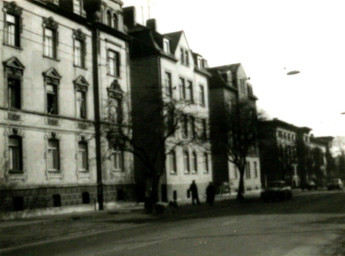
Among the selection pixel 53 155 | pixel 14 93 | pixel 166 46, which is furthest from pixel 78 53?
pixel 166 46

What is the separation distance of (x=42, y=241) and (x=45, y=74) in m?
15.4

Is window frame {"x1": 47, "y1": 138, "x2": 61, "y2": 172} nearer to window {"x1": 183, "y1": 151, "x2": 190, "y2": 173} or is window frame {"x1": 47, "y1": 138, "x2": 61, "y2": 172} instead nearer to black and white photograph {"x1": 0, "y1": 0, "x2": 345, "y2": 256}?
black and white photograph {"x1": 0, "y1": 0, "x2": 345, "y2": 256}

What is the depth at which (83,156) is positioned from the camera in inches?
1267

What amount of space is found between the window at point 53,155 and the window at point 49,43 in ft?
17.0

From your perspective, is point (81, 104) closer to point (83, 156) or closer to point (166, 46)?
point (83, 156)

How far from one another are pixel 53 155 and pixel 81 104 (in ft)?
14.5

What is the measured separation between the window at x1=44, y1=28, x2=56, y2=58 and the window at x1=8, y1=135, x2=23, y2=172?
5698 millimetres

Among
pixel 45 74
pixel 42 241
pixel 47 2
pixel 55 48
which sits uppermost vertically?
pixel 47 2

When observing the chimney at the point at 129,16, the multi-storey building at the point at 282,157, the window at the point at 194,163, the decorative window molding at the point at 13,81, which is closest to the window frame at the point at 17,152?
the decorative window molding at the point at 13,81

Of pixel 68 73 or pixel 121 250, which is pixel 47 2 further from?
pixel 121 250

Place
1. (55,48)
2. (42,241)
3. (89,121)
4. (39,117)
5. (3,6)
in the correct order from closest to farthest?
1. (42,241)
2. (3,6)
3. (39,117)
4. (55,48)
5. (89,121)

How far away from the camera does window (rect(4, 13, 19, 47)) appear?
26.3 m

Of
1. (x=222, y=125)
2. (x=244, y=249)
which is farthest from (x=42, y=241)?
(x=222, y=125)

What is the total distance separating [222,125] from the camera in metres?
42.3
